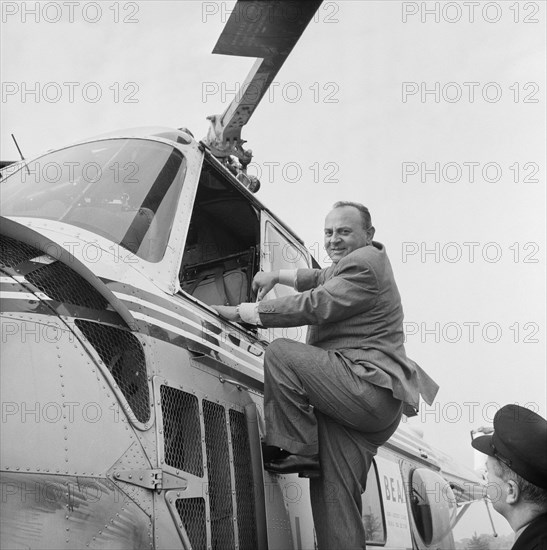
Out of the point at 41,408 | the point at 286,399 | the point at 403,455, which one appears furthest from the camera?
the point at 403,455

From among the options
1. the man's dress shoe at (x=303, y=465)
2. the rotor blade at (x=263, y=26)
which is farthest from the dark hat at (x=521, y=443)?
the rotor blade at (x=263, y=26)

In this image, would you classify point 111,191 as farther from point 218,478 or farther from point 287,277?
point 218,478

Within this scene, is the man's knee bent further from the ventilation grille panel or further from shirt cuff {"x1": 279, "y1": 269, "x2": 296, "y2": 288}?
shirt cuff {"x1": 279, "y1": 269, "x2": 296, "y2": 288}

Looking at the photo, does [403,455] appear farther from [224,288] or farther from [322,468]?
[322,468]

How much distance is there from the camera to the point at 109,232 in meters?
4.10

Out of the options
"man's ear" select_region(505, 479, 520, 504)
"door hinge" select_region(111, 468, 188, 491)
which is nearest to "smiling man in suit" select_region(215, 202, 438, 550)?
"door hinge" select_region(111, 468, 188, 491)

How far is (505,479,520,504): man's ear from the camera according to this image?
9.48ft

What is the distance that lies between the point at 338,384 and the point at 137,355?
1039mm

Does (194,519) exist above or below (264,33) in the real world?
below

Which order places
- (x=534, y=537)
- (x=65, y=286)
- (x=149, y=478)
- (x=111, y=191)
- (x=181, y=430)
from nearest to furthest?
1. (x=534, y=537)
2. (x=149, y=478)
3. (x=65, y=286)
4. (x=181, y=430)
5. (x=111, y=191)

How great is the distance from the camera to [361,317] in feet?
13.5

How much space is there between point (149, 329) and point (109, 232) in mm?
701

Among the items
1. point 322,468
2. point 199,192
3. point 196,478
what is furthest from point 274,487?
point 199,192

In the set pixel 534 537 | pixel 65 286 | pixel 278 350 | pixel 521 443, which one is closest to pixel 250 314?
pixel 278 350
